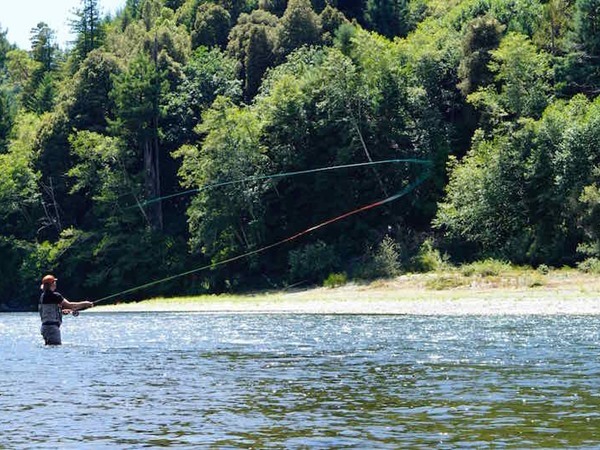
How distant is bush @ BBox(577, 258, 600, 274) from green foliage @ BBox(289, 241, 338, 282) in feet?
47.7

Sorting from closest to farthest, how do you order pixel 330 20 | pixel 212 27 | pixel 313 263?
1. pixel 313 263
2. pixel 330 20
3. pixel 212 27

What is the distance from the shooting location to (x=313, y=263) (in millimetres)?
56812

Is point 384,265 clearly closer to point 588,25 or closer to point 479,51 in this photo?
Answer: point 479,51

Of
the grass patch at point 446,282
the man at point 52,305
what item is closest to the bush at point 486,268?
the grass patch at point 446,282

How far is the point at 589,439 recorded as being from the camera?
41.3 feet

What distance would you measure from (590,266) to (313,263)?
15892 millimetres

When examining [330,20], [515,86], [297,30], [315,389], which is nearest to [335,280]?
[515,86]

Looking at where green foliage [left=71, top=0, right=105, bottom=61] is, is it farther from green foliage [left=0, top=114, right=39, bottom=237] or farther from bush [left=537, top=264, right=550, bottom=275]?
bush [left=537, top=264, right=550, bottom=275]

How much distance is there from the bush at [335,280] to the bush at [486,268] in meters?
6.55

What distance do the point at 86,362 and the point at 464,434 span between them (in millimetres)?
12350

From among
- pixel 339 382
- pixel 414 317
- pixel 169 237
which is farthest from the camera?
pixel 169 237

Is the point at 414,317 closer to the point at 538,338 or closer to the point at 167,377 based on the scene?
the point at 538,338

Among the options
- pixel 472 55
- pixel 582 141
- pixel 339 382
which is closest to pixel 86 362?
pixel 339 382

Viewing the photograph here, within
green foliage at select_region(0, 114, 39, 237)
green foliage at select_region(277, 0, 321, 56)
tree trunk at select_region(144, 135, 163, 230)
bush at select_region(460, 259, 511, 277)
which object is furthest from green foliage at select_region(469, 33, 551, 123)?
green foliage at select_region(0, 114, 39, 237)
